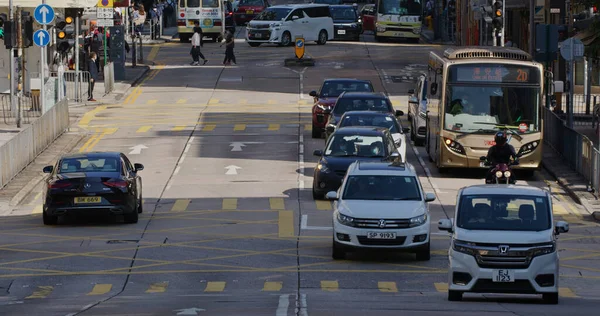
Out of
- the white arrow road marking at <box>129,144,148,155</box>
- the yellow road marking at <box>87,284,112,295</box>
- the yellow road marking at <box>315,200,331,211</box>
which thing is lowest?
the yellow road marking at <box>315,200,331,211</box>

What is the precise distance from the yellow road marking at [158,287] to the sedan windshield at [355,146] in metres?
10.1

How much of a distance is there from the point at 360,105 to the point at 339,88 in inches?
165

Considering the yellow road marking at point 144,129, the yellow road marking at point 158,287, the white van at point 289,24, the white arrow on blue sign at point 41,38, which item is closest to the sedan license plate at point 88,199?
the yellow road marking at point 158,287

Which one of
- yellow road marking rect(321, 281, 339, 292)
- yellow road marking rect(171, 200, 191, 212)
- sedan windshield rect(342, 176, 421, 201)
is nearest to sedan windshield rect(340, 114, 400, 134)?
yellow road marking rect(171, 200, 191, 212)

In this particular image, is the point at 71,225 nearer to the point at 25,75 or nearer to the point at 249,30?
the point at 25,75

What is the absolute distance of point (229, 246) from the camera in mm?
24625

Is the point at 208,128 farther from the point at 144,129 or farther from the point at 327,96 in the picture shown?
the point at 327,96

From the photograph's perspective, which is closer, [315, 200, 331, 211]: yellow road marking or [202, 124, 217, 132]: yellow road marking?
[315, 200, 331, 211]: yellow road marking

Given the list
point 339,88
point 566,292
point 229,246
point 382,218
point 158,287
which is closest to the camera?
point 566,292

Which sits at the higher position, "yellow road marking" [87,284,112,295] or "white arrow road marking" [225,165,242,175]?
"white arrow road marking" [225,165,242,175]

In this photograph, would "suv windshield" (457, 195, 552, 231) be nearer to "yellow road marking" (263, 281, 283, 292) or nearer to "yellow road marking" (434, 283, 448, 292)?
"yellow road marking" (434, 283, 448, 292)

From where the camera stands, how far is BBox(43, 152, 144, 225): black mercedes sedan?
26.3 m

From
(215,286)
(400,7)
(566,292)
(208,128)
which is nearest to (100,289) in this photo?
(215,286)

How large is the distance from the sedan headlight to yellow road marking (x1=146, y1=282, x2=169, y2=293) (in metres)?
3.33
